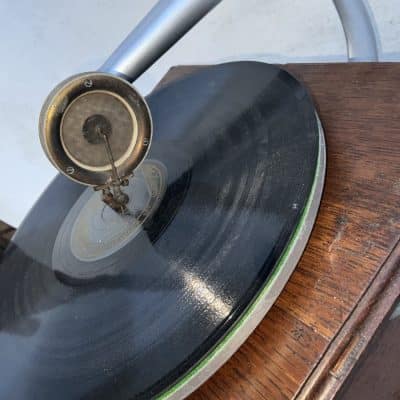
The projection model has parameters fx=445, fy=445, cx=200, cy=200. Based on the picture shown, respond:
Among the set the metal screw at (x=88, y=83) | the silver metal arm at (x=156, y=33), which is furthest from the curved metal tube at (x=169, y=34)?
the metal screw at (x=88, y=83)

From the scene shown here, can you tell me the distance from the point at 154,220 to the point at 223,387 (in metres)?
0.21

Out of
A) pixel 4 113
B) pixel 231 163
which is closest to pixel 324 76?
pixel 231 163

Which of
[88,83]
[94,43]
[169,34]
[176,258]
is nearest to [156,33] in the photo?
[169,34]

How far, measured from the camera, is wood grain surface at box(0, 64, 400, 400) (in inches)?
13.6

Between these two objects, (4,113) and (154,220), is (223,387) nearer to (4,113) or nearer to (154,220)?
(154,220)

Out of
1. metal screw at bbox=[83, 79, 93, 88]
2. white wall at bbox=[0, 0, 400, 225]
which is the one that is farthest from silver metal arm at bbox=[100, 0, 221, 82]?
white wall at bbox=[0, 0, 400, 225]

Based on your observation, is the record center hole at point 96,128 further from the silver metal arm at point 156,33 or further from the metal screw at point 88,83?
the silver metal arm at point 156,33

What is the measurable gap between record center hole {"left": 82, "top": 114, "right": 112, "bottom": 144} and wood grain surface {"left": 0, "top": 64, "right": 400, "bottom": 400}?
0.24 metres

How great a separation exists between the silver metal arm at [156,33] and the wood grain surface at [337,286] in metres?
0.25

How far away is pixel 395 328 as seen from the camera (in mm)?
405

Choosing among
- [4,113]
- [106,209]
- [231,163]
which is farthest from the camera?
[4,113]

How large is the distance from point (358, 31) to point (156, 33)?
0.93 ft

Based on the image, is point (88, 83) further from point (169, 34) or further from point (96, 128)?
point (169, 34)

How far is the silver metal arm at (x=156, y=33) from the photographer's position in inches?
22.3
